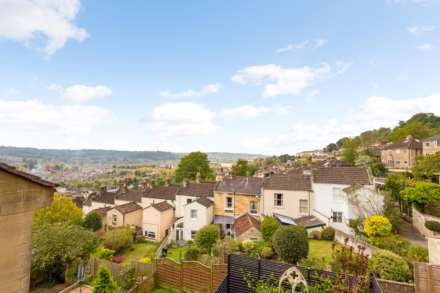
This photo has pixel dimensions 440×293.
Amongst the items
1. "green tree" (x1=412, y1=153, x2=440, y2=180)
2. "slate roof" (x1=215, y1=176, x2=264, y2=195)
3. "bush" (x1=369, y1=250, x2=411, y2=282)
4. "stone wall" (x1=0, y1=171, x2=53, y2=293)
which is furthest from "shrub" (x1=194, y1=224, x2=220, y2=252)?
"green tree" (x1=412, y1=153, x2=440, y2=180)

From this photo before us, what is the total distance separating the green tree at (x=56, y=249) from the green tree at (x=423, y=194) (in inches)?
1051

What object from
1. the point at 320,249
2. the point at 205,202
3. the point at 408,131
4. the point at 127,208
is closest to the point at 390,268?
the point at 320,249

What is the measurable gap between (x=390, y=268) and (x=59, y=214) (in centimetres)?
2972

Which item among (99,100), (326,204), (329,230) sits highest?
(99,100)

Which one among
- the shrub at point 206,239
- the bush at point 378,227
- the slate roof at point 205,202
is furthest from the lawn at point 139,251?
the bush at point 378,227

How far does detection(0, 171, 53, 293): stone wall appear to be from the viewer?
10.8ft

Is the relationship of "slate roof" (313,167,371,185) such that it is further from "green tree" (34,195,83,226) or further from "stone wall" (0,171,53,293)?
"green tree" (34,195,83,226)

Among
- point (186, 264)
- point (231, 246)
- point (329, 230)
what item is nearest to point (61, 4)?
point (186, 264)

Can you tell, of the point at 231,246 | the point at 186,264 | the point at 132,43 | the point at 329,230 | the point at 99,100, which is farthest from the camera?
the point at 99,100

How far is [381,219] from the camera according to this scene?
15.1 m

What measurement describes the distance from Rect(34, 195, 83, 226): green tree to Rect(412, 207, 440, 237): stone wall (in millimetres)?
33095

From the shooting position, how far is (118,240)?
22016 mm

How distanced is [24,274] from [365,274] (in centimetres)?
800

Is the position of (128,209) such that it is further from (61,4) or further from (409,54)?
(409,54)
